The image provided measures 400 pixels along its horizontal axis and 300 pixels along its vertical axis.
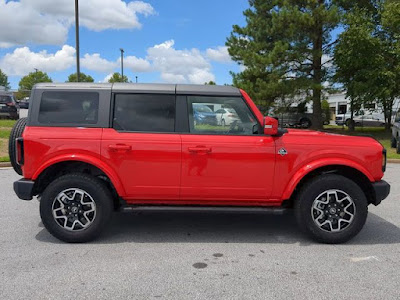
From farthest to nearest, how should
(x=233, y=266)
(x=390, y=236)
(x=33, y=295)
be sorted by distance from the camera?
(x=390, y=236), (x=233, y=266), (x=33, y=295)

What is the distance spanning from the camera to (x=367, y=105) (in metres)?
21.1

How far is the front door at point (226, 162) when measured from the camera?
3.98 metres

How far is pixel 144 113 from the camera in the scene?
4.12 meters

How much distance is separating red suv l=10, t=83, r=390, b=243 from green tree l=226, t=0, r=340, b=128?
15.3 m

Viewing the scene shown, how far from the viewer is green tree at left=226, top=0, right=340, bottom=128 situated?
730 inches

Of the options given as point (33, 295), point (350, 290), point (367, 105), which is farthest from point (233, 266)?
point (367, 105)

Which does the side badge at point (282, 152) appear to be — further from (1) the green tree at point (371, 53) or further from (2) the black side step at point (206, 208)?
(1) the green tree at point (371, 53)

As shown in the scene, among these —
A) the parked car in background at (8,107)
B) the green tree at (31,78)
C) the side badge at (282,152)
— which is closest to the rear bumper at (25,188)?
the side badge at (282,152)

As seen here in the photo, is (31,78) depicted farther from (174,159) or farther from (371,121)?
(174,159)

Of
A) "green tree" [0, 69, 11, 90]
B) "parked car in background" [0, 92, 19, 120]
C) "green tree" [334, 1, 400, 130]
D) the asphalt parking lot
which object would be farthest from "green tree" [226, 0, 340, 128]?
"green tree" [0, 69, 11, 90]

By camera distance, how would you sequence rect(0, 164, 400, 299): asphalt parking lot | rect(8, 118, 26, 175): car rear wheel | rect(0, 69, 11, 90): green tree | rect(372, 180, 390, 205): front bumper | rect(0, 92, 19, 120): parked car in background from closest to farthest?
rect(0, 164, 400, 299): asphalt parking lot, rect(372, 180, 390, 205): front bumper, rect(8, 118, 26, 175): car rear wheel, rect(0, 92, 19, 120): parked car in background, rect(0, 69, 11, 90): green tree

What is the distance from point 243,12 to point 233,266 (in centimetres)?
2122

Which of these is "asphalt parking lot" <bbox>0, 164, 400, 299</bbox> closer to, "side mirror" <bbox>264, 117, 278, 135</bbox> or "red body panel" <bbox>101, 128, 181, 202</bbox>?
"red body panel" <bbox>101, 128, 181, 202</bbox>

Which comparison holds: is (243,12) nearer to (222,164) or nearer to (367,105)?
(367,105)
